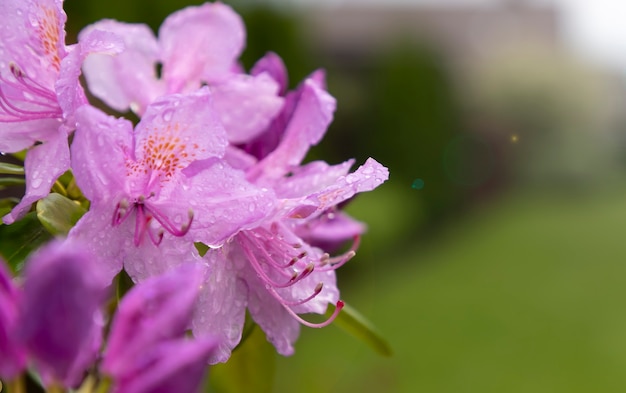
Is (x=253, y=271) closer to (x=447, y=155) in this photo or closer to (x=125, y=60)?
(x=125, y=60)

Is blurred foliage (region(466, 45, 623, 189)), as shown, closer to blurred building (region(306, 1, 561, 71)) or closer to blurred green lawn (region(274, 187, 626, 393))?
blurred building (region(306, 1, 561, 71))

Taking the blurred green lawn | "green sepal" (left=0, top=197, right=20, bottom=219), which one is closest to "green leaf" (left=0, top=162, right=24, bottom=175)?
"green sepal" (left=0, top=197, right=20, bottom=219)

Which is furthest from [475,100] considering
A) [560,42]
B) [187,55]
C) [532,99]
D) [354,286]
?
[187,55]

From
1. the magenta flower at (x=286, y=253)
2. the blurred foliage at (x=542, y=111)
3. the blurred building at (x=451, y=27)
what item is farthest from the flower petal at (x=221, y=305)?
the blurred building at (x=451, y=27)

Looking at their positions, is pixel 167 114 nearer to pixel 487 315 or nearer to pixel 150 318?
pixel 150 318

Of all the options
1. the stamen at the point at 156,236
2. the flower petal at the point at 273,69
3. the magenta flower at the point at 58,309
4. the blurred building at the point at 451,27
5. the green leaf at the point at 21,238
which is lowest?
the blurred building at the point at 451,27

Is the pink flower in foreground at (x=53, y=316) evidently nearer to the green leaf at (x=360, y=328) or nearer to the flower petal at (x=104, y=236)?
the flower petal at (x=104, y=236)

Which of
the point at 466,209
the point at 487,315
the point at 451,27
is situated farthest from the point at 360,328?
the point at 451,27
